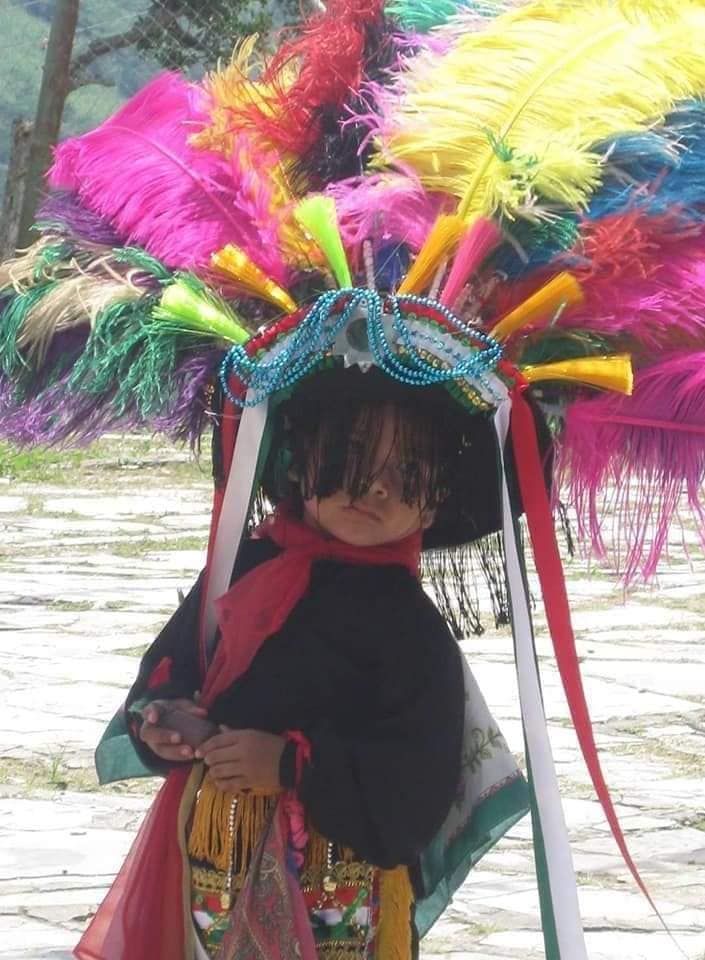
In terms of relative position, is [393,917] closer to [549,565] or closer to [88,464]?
[549,565]

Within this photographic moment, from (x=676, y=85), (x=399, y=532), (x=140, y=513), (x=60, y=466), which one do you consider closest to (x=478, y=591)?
(x=399, y=532)

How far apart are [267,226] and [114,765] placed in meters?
0.79

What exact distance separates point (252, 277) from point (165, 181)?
0.25m

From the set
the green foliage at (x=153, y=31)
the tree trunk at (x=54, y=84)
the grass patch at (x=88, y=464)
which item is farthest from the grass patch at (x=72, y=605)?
the tree trunk at (x=54, y=84)

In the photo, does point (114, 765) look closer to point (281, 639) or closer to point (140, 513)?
point (281, 639)

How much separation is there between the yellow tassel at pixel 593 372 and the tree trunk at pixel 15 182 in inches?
636

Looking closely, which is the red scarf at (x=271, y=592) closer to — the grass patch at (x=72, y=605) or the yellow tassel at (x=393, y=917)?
the yellow tassel at (x=393, y=917)

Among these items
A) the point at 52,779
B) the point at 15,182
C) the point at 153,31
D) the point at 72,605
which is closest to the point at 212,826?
the point at 52,779

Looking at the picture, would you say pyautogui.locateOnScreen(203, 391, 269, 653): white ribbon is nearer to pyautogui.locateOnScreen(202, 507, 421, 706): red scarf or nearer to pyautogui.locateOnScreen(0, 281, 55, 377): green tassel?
pyautogui.locateOnScreen(202, 507, 421, 706): red scarf

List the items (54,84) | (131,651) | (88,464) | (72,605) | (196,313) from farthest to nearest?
(54,84)
(88,464)
(72,605)
(131,651)
(196,313)

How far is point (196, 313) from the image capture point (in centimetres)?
241

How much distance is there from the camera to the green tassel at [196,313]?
2.41m

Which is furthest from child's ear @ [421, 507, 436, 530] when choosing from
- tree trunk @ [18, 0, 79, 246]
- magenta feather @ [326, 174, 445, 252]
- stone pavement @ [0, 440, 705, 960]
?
tree trunk @ [18, 0, 79, 246]

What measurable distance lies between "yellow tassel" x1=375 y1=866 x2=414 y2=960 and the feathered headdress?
0.62 ft
